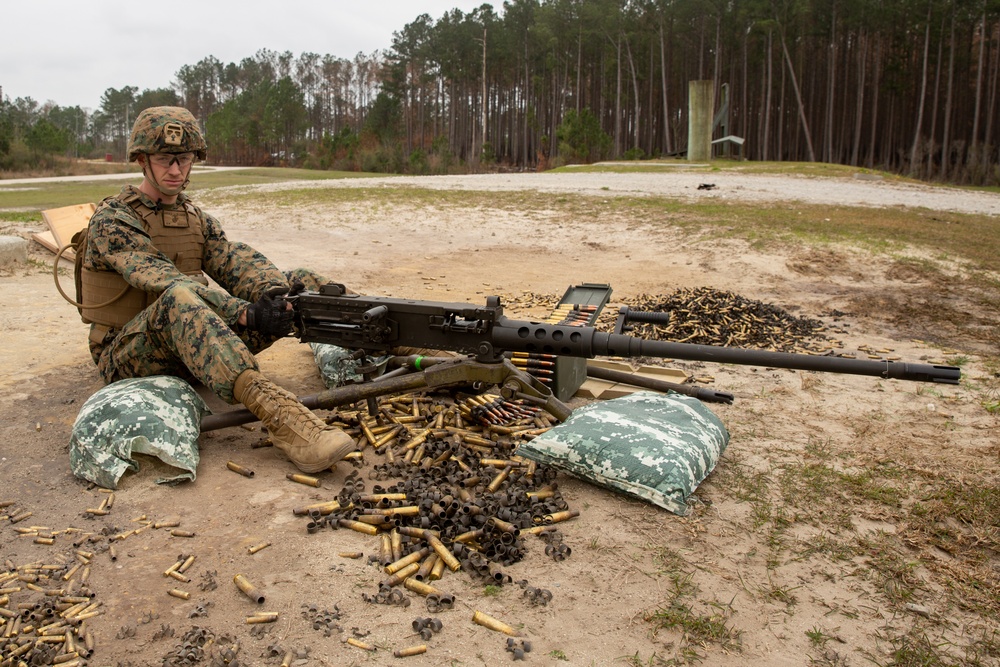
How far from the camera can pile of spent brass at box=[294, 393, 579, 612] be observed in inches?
135

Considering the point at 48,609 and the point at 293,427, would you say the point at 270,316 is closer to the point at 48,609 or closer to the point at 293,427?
the point at 293,427

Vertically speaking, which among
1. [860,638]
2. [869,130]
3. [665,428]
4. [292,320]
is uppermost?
[869,130]

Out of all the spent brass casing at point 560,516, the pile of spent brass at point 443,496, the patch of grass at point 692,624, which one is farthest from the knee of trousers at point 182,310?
Answer: the patch of grass at point 692,624

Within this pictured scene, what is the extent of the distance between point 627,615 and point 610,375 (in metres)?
2.97

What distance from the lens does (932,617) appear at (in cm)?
312

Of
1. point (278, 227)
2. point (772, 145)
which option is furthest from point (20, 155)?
point (772, 145)

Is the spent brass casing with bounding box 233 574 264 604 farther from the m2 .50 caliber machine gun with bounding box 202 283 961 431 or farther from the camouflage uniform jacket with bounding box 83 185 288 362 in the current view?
the camouflage uniform jacket with bounding box 83 185 288 362

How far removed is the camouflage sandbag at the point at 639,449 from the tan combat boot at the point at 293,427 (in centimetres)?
103

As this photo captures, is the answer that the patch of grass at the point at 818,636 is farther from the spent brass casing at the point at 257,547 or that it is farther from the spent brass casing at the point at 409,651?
the spent brass casing at the point at 257,547

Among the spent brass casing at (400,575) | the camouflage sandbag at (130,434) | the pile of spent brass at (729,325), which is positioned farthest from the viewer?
the pile of spent brass at (729,325)

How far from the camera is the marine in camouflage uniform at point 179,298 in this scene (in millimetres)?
4469

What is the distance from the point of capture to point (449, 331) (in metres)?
4.73

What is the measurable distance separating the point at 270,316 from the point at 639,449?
2385mm

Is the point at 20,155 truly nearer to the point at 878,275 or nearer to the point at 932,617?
the point at 878,275
